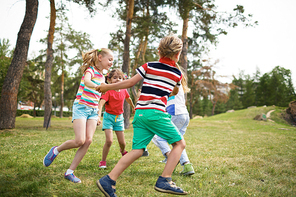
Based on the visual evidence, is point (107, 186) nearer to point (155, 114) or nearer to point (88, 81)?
point (155, 114)

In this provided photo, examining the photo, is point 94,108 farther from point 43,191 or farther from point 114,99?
point 43,191

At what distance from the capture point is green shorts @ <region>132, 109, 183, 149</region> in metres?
2.43

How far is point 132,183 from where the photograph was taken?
3266 mm

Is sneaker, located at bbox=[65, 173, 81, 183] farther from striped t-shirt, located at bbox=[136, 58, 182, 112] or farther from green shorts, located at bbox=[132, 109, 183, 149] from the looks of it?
striped t-shirt, located at bbox=[136, 58, 182, 112]

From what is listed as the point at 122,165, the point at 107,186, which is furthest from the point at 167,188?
the point at 107,186

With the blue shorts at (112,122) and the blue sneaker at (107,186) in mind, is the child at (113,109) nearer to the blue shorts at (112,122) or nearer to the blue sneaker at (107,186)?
the blue shorts at (112,122)

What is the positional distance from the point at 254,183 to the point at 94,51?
3515 mm

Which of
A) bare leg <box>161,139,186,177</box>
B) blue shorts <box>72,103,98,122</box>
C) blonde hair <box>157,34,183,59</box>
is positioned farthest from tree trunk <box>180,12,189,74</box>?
bare leg <box>161,139,186,177</box>

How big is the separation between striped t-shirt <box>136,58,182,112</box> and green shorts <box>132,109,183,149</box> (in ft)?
0.24

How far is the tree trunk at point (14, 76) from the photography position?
31.0 ft

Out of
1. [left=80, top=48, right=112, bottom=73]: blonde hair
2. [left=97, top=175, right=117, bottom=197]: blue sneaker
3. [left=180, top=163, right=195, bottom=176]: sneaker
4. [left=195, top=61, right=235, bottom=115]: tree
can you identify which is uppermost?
[left=195, top=61, right=235, bottom=115]: tree

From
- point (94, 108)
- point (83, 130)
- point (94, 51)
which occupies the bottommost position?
point (83, 130)

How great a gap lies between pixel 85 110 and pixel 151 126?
1.39m

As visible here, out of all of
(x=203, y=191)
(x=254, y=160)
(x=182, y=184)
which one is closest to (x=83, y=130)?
(x=182, y=184)
